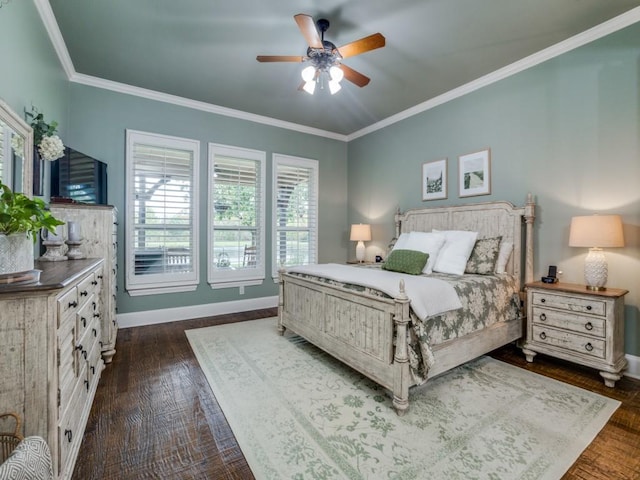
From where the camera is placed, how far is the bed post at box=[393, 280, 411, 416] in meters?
1.94

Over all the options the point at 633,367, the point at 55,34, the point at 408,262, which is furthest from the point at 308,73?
the point at 633,367

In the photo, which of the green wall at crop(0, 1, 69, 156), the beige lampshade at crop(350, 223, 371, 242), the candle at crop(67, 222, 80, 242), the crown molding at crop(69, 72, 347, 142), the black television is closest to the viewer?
the green wall at crop(0, 1, 69, 156)

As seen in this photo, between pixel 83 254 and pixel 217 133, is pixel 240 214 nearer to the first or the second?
pixel 217 133

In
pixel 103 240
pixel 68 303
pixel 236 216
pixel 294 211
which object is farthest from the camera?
pixel 294 211

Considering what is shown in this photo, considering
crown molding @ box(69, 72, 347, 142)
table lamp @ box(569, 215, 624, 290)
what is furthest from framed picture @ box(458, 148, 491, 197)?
crown molding @ box(69, 72, 347, 142)

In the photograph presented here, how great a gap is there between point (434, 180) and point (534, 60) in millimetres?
1583

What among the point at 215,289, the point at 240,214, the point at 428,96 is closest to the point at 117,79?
the point at 240,214

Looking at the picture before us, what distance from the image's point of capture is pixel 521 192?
127 inches

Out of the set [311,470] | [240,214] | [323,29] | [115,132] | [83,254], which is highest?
[323,29]

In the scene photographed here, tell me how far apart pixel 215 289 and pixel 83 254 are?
1.95 m

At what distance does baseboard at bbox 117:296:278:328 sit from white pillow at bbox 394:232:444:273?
2441 millimetres

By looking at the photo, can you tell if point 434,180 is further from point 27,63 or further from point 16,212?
point 27,63

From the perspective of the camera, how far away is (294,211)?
16.7 feet

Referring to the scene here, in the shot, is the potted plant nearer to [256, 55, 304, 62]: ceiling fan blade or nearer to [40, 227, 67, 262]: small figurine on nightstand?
[40, 227, 67, 262]: small figurine on nightstand
